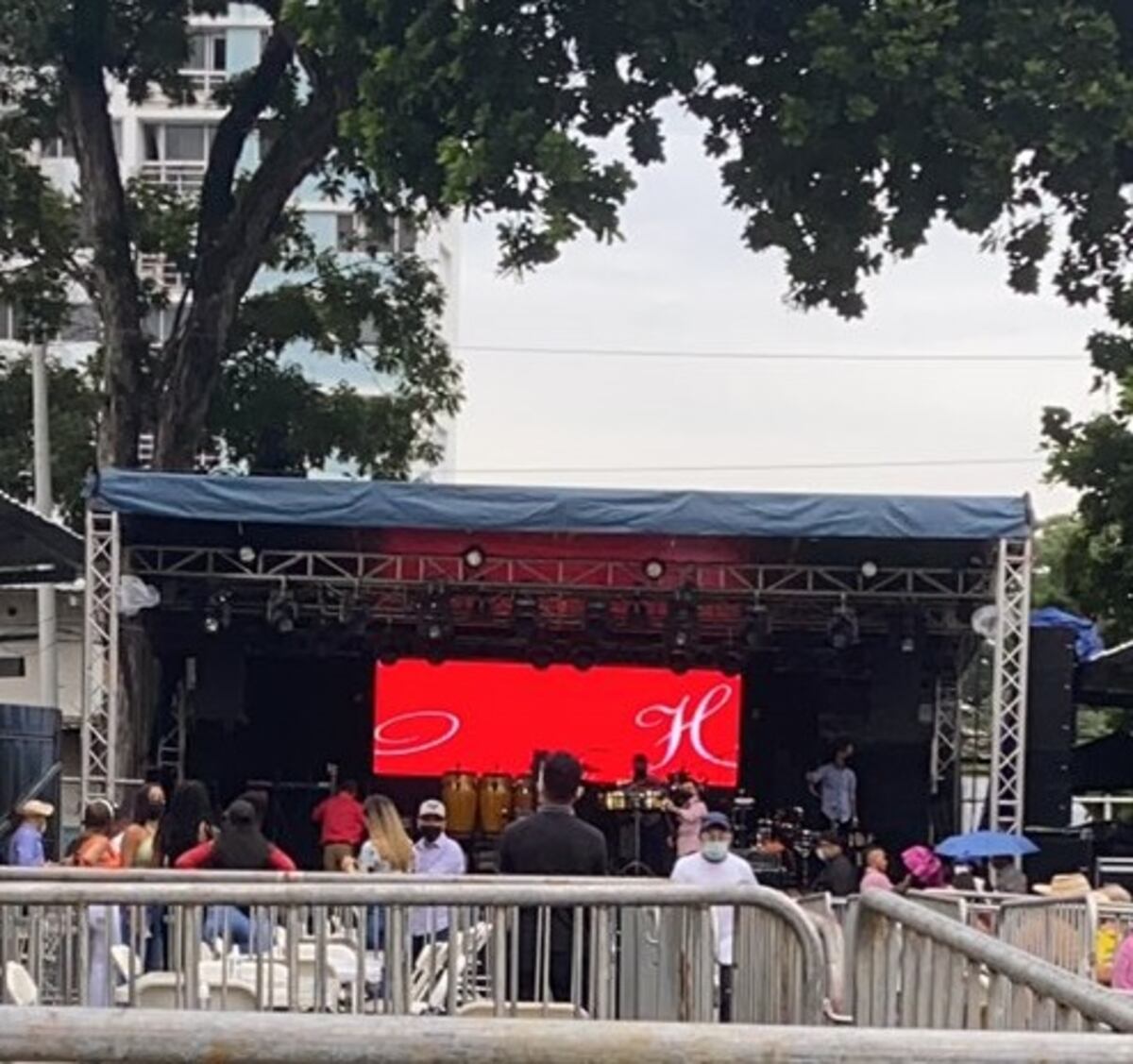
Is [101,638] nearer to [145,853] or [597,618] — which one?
[597,618]

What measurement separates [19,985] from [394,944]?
119 cm

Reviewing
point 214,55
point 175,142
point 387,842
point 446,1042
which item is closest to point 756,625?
point 387,842

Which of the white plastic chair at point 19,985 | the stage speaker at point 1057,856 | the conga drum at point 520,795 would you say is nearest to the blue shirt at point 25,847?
the white plastic chair at point 19,985

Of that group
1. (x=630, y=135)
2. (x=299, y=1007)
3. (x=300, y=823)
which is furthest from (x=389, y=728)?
(x=299, y=1007)

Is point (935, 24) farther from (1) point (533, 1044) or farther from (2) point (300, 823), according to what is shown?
(1) point (533, 1044)

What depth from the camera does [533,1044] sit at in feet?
8.60

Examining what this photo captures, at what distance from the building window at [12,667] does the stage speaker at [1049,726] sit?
19238 millimetres

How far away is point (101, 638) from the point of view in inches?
705

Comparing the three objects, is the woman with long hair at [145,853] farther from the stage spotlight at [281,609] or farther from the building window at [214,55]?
the building window at [214,55]

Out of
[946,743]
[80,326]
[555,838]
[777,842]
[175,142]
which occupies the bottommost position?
[777,842]

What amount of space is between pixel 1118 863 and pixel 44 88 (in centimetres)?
1339

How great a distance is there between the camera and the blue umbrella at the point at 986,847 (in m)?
17.0

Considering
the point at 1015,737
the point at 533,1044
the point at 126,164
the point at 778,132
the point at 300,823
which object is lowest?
the point at 300,823

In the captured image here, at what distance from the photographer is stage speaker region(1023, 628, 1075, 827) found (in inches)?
765
